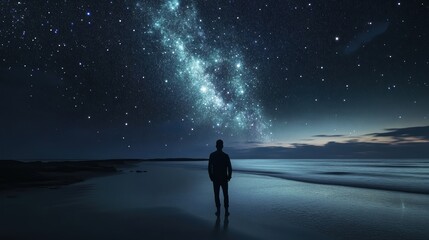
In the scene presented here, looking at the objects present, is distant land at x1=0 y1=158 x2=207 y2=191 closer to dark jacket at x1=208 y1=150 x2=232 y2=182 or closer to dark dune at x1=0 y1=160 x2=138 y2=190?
dark dune at x1=0 y1=160 x2=138 y2=190

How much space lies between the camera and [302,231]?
6609 millimetres

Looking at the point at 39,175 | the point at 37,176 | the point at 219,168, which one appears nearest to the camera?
the point at 219,168

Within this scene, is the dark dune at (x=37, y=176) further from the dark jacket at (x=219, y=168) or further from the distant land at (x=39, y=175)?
the dark jacket at (x=219, y=168)

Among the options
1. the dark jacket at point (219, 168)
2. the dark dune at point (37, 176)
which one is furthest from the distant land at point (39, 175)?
the dark jacket at point (219, 168)

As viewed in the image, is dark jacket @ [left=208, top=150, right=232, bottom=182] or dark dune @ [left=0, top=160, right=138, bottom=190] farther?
dark dune @ [left=0, top=160, right=138, bottom=190]

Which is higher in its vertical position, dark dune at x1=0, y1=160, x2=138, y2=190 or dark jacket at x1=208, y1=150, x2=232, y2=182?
dark jacket at x1=208, y1=150, x2=232, y2=182

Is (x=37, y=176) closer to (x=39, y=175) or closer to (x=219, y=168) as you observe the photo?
(x=39, y=175)

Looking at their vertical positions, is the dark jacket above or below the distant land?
above

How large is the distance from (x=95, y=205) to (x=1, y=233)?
416 cm

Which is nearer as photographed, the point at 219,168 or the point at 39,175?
the point at 219,168

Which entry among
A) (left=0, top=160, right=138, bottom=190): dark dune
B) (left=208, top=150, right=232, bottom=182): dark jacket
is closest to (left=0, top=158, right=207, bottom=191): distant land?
(left=0, top=160, right=138, bottom=190): dark dune

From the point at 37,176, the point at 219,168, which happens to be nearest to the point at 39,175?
the point at 37,176

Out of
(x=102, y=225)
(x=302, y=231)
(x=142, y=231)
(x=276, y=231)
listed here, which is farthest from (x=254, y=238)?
(x=102, y=225)

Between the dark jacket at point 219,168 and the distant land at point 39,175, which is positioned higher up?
the dark jacket at point 219,168
